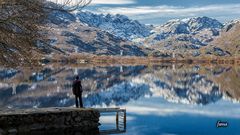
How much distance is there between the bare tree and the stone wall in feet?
19.2

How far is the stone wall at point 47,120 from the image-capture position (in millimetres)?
42619

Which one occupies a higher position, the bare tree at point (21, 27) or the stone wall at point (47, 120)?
the bare tree at point (21, 27)

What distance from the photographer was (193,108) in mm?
93062

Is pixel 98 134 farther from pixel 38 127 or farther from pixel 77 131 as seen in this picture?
pixel 38 127

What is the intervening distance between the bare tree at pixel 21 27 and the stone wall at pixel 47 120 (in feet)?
19.2

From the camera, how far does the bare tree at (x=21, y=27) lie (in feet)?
124

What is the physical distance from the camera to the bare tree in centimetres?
3766

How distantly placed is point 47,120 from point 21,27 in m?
10.8

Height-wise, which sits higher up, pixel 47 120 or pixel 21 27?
pixel 21 27

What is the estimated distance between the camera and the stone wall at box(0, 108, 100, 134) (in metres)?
42.6

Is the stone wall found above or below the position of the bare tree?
below

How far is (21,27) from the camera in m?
38.7

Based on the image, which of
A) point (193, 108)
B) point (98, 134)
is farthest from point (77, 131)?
point (193, 108)

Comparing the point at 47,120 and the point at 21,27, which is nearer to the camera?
the point at 21,27
